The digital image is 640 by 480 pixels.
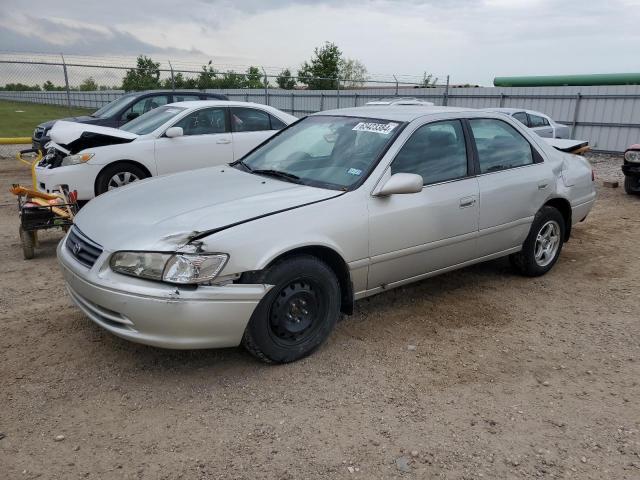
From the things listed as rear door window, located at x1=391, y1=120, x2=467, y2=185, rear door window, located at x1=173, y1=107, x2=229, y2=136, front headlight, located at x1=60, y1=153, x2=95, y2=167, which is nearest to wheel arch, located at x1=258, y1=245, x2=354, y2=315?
rear door window, located at x1=391, y1=120, x2=467, y2=185

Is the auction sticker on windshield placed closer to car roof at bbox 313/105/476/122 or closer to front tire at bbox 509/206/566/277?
car roof at bbox 313/105/476/122

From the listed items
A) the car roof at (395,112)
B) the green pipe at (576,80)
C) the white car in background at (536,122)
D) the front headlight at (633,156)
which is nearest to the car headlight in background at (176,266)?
the car roof at (395,112)

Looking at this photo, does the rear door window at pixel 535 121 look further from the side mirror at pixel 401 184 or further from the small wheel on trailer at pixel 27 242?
the small wheel on trailer at pixel 27 242

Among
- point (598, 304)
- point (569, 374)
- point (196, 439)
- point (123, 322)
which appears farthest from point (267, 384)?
point (598, 304)

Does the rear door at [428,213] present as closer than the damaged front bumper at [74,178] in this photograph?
Yes

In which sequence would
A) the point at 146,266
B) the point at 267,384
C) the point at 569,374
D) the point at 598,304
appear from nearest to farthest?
the point at 146,266, the point at 267,384, the point at 569,374, the point at 598,304

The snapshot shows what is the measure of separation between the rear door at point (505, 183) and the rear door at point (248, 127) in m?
4.12

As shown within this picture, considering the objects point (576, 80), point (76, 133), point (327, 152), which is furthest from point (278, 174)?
point (576, 80)

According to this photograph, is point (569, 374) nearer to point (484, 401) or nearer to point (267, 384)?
point (484, 401)

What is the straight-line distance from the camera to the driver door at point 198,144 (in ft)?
24.3

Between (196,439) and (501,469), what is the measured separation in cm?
155

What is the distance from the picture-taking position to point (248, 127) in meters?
8.20

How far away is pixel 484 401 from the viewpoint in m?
3.18

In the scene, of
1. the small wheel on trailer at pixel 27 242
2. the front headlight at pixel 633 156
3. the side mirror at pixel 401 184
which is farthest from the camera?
the front headlight at pixel 633 156
